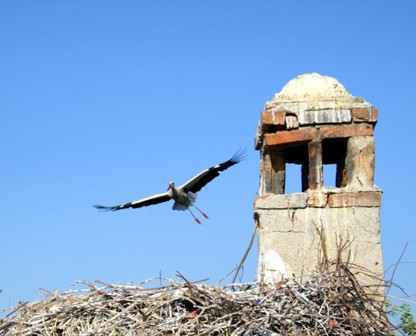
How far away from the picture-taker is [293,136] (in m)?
8.47

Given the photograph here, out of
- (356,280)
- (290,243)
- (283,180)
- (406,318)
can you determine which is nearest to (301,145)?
(283,180)

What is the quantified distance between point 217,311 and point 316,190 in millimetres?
1584

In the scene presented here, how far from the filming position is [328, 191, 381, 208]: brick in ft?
26.9

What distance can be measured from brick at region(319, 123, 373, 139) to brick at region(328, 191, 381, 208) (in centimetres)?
54

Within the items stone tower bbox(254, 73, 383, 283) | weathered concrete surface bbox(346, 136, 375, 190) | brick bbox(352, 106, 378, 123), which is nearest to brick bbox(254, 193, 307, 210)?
stone tower bbox(254, 73, 383, 283)

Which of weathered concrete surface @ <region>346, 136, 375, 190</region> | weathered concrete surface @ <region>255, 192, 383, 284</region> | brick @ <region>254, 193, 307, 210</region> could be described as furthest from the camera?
weathered concrete surface @ <region>346, 136, 375, 190</region>

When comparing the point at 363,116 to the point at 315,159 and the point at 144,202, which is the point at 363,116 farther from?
the point at 144,202

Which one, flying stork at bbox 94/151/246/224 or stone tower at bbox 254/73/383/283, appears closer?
stone tower at bbox 254/73/383/283

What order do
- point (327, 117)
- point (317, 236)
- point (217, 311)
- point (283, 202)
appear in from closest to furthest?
point (217, 311)
point (317, 236)
point (283, 202)
point (327, 117)

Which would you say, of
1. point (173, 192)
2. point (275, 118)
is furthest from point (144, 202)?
point (275, 118)

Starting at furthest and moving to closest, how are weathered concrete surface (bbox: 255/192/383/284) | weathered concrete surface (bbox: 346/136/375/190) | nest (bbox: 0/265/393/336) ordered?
weathered concrete surface (bbox: 346/136/375/190)
weathered concrete surface (bbox: 255/192/383/284)
nest (bbox: 0/265/393/336)

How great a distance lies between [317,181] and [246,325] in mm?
1768

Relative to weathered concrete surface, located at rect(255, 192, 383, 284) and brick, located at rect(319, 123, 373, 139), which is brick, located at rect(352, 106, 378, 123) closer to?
brick, located at rect(319, 123, 373, 139)

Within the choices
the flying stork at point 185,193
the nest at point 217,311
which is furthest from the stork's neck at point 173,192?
the nest at point 217,311
